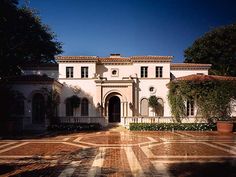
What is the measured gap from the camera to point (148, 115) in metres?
26.0

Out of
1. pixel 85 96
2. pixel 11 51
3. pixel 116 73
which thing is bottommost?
pixel 85 96

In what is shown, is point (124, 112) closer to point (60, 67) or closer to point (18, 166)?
point (60, 67)

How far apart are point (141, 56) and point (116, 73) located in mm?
3917

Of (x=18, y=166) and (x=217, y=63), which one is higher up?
(x=217, y=63)

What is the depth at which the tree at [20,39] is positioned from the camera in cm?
2106

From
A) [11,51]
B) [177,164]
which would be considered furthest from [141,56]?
[177,164]

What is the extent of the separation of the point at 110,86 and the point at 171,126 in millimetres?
8575

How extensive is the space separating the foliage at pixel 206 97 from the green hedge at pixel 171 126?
5.08ft

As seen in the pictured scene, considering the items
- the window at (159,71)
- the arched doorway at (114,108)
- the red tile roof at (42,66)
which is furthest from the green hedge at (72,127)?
the window at (159,71)

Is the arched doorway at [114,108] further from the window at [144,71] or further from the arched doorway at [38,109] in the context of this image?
the arched doorway at [38,109]

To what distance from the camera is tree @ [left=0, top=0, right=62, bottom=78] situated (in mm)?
21062

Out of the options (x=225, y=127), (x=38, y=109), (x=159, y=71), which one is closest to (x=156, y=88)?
(x=159, y=71)

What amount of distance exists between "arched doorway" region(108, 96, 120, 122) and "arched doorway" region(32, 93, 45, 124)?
8.07 metres

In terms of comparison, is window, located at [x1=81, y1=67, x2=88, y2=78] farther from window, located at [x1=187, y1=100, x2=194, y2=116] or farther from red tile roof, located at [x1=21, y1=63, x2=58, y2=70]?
window, located at [x1=187, y1=100, x2=194, y2=116]
